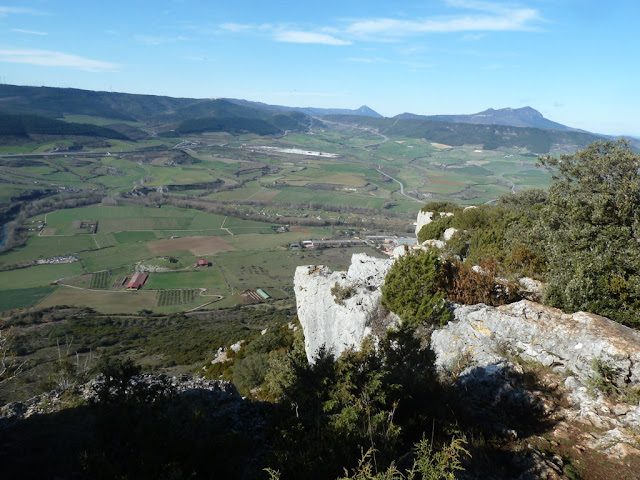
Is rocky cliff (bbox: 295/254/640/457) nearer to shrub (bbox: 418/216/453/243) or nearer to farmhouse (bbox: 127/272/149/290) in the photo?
shrub (bbox: 418/216/453/243)

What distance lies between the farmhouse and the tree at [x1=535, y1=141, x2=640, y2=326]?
226 ft

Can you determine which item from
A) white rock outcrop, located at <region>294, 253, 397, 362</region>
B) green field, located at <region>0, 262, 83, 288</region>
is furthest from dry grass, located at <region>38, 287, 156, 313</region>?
white rock outcrop, located at <region>294, 253, 397, 362</region>

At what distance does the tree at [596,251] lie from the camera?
1249 centimetres

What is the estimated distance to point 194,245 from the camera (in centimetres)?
9388

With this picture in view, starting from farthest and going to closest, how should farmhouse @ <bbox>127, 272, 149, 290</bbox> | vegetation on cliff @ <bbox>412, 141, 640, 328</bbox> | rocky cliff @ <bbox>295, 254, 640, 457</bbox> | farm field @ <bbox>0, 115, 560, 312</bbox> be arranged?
farm field @ <bbox>0, 115, 560, 312</bbox>, farmhouse @ <bbox>127, 272, 149, 290</bbox>, vegetation on cliff @ <bbox>412, 141, 640, 328</bbox>, rocky cliff @ <bbox>295, 254, 640, 457</bbox>

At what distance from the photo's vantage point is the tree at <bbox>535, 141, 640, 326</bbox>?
492 inches

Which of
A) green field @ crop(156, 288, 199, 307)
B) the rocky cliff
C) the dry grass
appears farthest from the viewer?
green field @ crop(156, 288, 199, 307)

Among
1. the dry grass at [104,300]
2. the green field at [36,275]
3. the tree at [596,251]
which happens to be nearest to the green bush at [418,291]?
the tree at [596,251]

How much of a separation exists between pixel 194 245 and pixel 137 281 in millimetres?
24571

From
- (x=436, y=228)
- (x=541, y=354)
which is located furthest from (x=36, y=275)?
(x=541, y=354)

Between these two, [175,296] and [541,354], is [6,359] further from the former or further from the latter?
[175,296]

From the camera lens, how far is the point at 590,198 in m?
15.7

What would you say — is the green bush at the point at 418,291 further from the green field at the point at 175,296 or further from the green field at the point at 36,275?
the green field at the point at 36,275

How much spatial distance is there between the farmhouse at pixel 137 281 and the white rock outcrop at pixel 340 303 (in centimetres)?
5698
